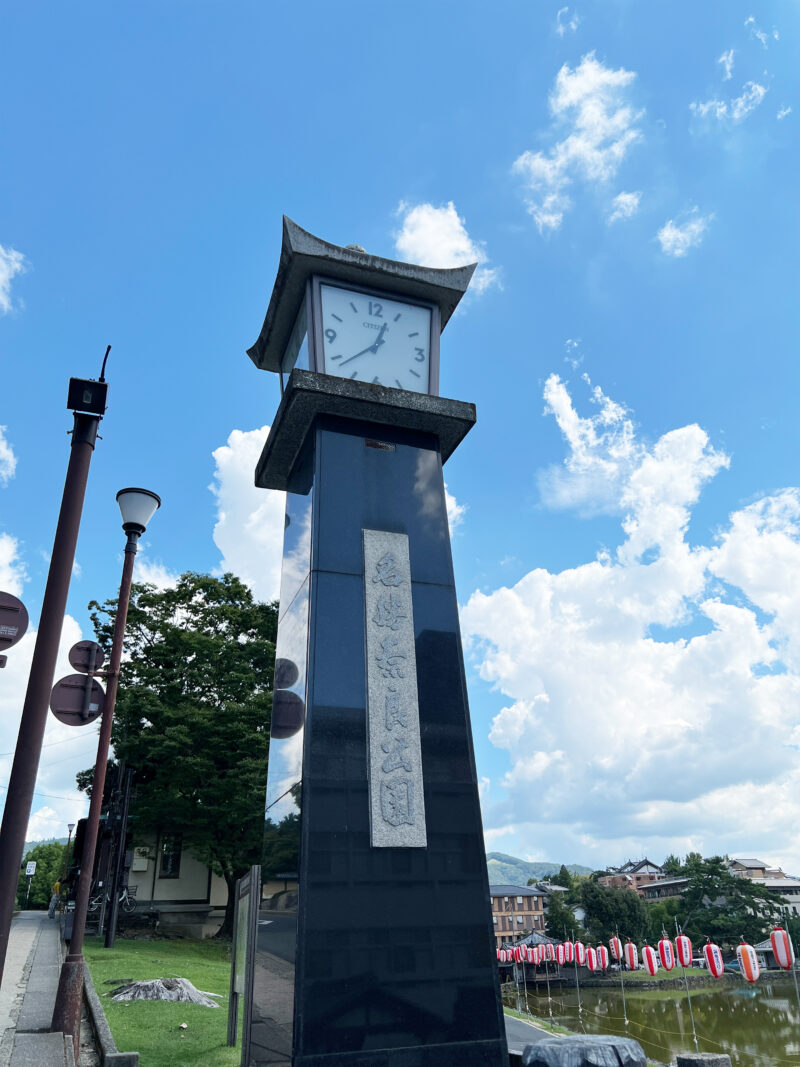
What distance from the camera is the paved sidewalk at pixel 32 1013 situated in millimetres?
6387

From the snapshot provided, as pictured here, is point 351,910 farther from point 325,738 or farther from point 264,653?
point 264,653

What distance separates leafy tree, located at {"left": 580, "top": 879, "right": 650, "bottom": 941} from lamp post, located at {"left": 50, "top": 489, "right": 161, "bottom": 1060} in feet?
165

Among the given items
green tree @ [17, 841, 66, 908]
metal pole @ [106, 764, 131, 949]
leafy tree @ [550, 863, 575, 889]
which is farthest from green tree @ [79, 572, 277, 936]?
leafy tree @ [550, 863, 575, 889]

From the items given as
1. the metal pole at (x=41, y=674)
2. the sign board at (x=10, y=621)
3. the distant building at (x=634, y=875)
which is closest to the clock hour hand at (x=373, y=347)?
the metal pole at (x=41, y=674)

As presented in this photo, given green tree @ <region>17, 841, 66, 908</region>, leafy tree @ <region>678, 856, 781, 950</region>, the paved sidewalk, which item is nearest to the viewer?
the paved sidewalk

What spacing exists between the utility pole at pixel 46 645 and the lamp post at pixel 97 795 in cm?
391

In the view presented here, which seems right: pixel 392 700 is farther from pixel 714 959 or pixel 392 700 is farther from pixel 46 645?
pixel 714 959

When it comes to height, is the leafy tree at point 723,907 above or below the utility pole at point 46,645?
below

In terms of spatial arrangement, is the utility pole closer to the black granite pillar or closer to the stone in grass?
the black granite pillar

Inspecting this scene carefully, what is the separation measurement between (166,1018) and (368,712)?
20.0 ft

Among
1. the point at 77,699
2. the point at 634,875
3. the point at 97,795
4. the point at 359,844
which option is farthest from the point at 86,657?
the point at 634,875

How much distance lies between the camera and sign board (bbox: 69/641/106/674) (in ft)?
23.1

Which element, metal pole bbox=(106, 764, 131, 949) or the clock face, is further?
metal pole bbox=(106, 764, 131, 949)

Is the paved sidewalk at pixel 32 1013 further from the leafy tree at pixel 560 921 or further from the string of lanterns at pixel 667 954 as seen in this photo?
the leafy tree at pixel 560 921
